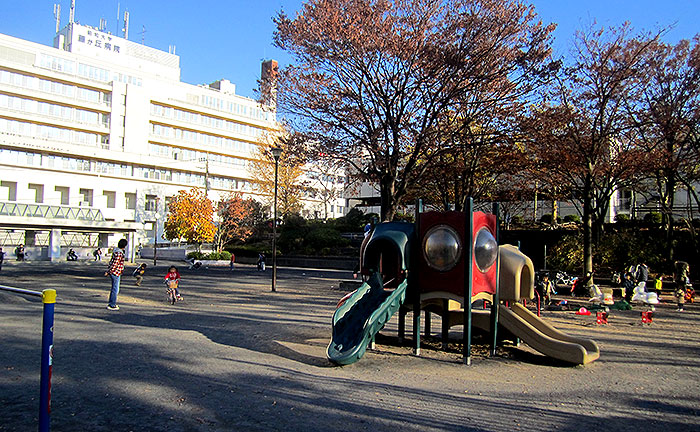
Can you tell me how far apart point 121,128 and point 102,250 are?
23.3m

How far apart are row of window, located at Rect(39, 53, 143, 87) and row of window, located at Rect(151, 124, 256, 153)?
6421mm

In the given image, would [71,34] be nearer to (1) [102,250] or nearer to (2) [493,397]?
(1) [102,250]

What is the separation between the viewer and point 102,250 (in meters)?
47.8

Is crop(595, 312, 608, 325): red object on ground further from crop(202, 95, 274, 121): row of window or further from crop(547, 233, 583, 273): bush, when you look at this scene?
crop(202, 95, 274, 121): row of window

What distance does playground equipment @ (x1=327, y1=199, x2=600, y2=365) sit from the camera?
8992mm

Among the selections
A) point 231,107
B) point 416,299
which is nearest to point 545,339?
point 416,299

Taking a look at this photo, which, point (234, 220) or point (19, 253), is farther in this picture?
point (234, 220)

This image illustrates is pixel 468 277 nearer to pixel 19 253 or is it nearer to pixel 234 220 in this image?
pixel 19 253

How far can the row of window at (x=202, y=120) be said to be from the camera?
6962cm

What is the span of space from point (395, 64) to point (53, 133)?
176ft

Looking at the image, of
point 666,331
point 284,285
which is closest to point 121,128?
point 284,285

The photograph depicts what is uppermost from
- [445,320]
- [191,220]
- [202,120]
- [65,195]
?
[202,120]

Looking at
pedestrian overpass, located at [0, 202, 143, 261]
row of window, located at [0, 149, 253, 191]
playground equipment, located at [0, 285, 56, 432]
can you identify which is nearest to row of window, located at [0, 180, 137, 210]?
row of window, located at [0, 149, 253, 191]

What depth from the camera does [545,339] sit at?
9117 millimetres
